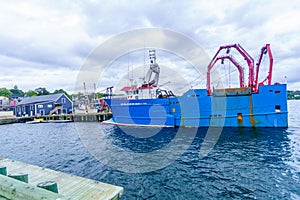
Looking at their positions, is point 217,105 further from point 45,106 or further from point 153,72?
point 45,106

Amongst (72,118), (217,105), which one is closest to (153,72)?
(217,105)

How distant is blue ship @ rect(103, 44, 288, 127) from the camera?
52.1ft

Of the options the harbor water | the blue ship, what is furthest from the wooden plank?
the blue ship

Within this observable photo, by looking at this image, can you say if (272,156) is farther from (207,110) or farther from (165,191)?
(207,110)

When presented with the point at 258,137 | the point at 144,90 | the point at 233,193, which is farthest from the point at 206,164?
the point at 144,90

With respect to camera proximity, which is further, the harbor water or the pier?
the pier

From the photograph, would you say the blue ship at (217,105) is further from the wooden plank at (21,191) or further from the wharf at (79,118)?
the wooden plank at (21,191)

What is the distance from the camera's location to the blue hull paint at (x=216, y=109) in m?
15.8

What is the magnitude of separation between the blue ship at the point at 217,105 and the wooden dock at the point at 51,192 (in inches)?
558

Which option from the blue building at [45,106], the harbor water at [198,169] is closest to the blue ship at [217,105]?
the harbor water at [198,169]

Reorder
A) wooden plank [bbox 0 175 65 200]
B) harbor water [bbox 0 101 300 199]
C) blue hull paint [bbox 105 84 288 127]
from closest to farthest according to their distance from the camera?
wooden plank [bbox 0 175 65 200] < harbor water [bbox 0 101 300 199] < blue hull paint [bbox 105 84 288 127]

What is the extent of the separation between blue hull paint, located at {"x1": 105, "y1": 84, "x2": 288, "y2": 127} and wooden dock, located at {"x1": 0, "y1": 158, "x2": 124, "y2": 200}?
14.0m

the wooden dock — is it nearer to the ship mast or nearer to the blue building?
the ship mast

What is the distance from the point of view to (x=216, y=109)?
17.1 metres
